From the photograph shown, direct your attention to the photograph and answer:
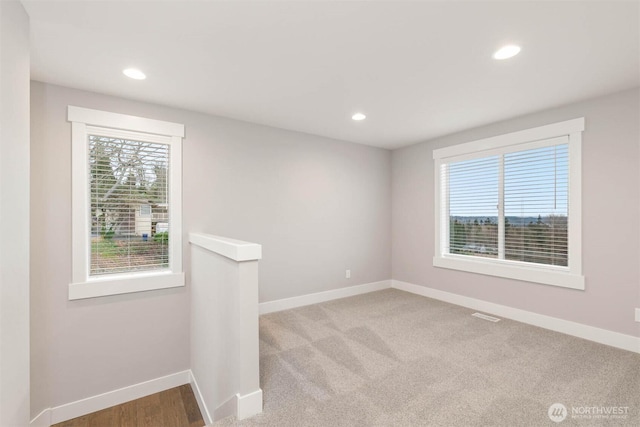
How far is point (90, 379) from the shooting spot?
8.29 feet

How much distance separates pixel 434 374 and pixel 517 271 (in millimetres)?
1876

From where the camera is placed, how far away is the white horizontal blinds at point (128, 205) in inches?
104

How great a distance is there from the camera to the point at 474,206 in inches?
154

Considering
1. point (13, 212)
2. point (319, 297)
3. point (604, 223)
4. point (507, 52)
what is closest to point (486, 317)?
point (604, 223)

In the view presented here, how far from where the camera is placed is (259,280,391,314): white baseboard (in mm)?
3709

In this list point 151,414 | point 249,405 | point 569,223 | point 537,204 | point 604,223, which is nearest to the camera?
point 249,405

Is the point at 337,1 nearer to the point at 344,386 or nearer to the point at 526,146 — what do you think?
the point at 344,386

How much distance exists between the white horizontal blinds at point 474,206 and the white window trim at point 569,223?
104 millimetres

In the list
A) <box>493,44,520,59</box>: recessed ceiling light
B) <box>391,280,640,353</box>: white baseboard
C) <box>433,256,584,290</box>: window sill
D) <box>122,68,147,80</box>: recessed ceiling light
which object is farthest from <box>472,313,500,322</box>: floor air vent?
<box>122,68,147,80</box>: recessed ceiling light

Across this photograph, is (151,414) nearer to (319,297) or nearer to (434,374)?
(319,297)

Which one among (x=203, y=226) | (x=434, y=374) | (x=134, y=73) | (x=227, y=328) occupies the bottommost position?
(x=434, y=374)

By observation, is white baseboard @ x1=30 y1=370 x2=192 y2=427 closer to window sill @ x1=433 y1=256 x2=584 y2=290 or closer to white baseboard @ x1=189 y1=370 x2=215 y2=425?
white baseboard @ x1=189 y1=370 x2=215 y2=425

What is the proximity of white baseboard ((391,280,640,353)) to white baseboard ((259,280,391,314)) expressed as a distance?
704mm

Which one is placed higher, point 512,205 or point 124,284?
point 512,205
